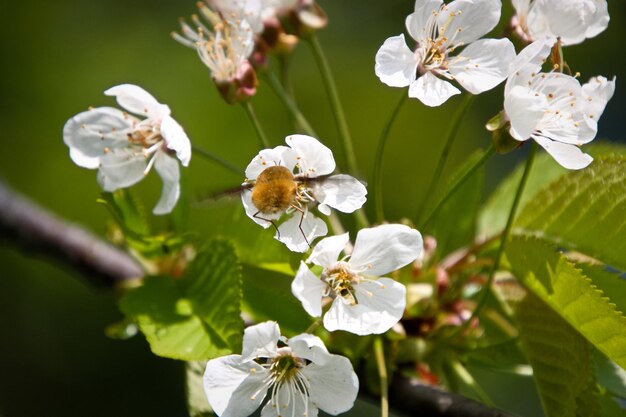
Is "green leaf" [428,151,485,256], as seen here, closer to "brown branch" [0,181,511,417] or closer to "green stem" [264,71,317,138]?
"green stem" [264,71,317,138]

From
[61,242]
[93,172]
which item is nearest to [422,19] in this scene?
[61,242]

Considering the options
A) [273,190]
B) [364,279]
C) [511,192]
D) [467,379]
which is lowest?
[467,379]

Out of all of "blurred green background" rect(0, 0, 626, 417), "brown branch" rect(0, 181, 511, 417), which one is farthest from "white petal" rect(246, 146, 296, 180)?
"blurred green background" rect(0, 0, 626, 417)

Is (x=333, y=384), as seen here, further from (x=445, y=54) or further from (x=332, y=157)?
(x=445, y=54)

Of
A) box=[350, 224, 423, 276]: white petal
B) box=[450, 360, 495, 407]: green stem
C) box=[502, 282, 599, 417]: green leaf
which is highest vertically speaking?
box=[350, 224, 423, 276]: white petal

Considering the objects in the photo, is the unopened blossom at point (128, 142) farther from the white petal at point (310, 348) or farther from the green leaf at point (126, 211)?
the white petal at point (310, 348)

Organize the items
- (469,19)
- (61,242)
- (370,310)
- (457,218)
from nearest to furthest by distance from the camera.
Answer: (370,310)
(469,19)
(457,218)
(61,242)

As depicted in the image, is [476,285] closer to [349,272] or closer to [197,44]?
[349,272]
